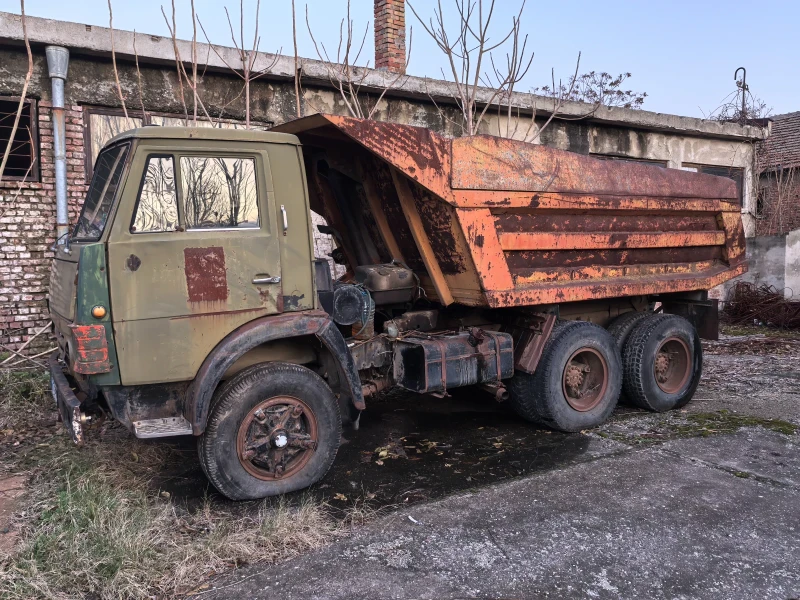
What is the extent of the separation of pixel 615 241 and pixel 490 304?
5.11 ft

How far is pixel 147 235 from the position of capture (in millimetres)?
3822

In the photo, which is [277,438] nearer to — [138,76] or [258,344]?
[258,344]

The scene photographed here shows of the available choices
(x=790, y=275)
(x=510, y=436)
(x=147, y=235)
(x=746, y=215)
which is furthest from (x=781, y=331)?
(x=147, y=235)

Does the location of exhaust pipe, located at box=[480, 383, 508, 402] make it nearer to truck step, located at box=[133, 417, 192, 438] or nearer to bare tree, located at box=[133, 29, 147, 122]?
truck step, located at box=[133, 417, 192, 438]

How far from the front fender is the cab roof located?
1.14 m

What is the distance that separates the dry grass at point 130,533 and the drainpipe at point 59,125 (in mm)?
3534

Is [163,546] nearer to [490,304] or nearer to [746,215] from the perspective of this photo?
[490,304]

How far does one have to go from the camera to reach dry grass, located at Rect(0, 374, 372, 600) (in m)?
3.12

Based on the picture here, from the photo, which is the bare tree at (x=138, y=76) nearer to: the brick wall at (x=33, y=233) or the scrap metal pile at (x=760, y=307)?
the brick wall at (x=33, y=233)

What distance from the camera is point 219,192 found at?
13.3 feet

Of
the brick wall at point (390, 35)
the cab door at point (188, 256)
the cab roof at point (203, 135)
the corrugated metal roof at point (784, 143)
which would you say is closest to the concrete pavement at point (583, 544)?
the cab door at point (188, 256)

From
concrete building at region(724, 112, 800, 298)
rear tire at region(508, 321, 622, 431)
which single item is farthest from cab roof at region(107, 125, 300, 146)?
concrete building at region(724, 112, 800, 298)

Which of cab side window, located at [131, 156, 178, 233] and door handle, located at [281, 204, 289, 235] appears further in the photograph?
door handle, located at [281, 204, 289, 235]

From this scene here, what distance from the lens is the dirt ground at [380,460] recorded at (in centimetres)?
350
